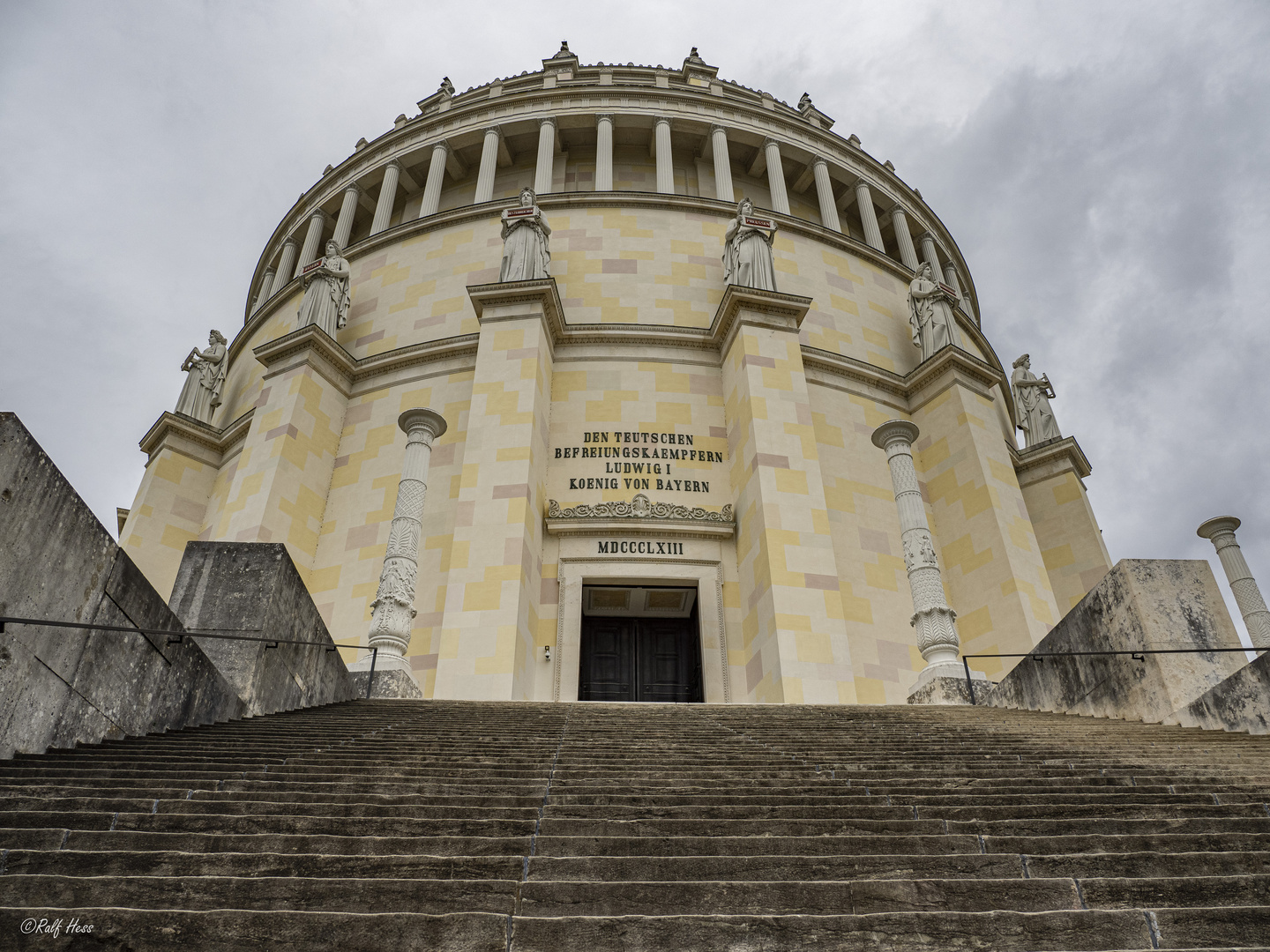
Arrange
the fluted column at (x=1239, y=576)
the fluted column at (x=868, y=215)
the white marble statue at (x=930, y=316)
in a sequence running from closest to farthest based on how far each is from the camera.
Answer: the fluted column at (x=1239, y=576)
the white marble statue at (x=930, y=316)
the fluted column at (x=868, y=215)

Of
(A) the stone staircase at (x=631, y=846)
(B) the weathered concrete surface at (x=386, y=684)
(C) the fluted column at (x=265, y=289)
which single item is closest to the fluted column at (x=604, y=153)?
(C) the fluted column at (x=265, y=289)

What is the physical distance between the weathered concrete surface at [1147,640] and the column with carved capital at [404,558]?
29.5 feet

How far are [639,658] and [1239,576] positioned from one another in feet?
41.3

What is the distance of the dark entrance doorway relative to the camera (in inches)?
727

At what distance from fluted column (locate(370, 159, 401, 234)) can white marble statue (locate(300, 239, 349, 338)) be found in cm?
375

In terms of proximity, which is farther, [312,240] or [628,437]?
[312,240]

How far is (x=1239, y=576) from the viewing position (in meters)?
17.9

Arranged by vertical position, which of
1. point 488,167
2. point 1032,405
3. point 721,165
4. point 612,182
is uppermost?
point 488,167

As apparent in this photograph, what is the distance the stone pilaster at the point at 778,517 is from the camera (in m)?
15.1

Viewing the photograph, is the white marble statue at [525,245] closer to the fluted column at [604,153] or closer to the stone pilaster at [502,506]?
the stone pilaster at [502,506]

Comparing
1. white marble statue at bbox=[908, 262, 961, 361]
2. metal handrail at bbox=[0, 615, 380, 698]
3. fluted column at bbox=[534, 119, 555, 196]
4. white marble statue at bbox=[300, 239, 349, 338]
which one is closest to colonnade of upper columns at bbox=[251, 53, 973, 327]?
fluted column at bbox=[534, 119, 555, 196]

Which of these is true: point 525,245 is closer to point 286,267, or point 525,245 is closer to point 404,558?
point 404,558

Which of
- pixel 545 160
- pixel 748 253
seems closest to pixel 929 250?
pixel 748 253

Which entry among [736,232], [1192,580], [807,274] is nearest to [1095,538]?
[807,274]
